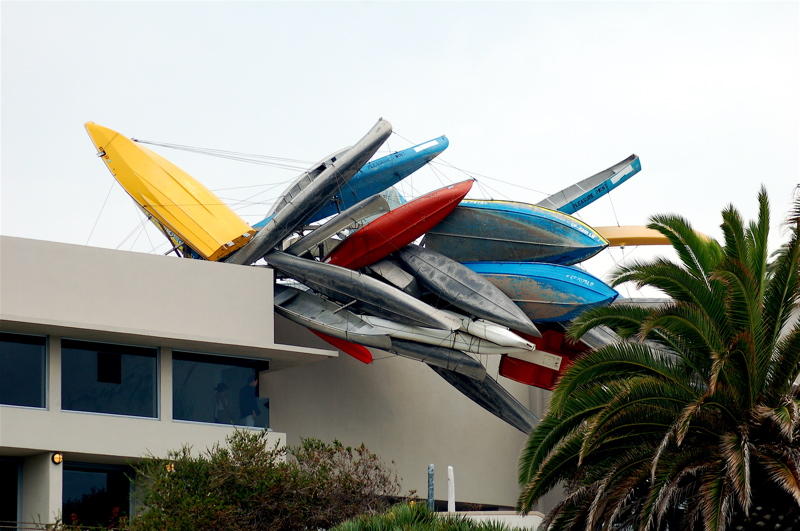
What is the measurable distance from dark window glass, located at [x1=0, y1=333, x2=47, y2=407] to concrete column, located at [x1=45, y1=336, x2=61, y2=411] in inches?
5.3

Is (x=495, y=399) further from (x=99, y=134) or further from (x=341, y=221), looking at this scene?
(x=99, y=134)

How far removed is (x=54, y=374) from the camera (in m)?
30.0

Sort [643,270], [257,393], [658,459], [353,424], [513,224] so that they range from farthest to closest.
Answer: [353,424] → [513,224] → [257,393] → [643,270] → [658,459]

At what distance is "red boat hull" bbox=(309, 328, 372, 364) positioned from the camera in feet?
116

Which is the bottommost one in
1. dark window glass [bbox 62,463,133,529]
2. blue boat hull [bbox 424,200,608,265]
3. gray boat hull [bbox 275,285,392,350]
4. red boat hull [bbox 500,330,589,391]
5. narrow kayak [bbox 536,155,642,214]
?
dark window glass [bbox 62,463,133,529]

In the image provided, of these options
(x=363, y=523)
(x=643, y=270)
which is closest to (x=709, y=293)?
(x=643, y=270)

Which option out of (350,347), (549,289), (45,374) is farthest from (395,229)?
(45,374)

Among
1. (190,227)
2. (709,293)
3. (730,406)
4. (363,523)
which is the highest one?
(190,227)

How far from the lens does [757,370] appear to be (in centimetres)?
2306

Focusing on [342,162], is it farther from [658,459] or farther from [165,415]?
[658,459]

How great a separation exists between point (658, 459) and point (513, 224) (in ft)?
45.4

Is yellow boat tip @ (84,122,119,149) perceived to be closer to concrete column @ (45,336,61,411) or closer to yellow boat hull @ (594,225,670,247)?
concrete column @ (45,336,61,411)

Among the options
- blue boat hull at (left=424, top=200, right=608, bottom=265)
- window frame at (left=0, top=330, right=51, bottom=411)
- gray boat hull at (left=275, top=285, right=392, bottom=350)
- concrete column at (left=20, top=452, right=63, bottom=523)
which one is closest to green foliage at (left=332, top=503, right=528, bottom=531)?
concrete column at (left=20, top=452, right=63, bottom=523)

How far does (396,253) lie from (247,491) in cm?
915
